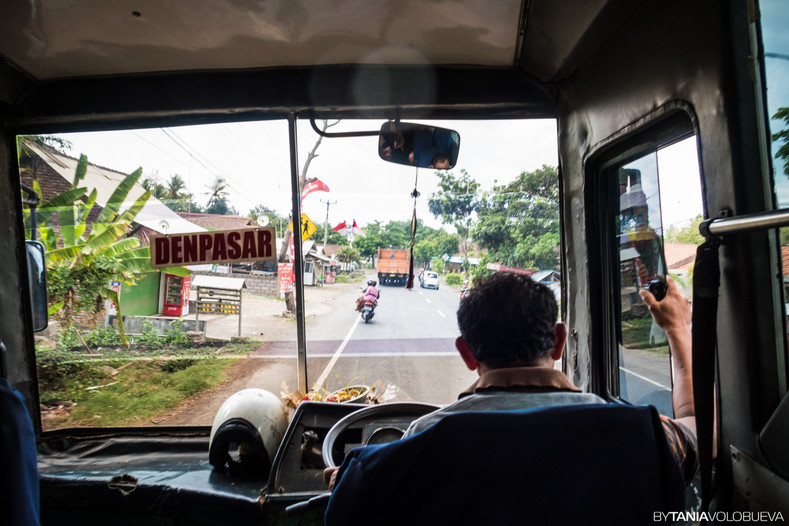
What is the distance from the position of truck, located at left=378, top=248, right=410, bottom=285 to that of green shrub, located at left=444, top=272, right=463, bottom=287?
0.34 metres

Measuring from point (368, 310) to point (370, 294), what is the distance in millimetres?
244

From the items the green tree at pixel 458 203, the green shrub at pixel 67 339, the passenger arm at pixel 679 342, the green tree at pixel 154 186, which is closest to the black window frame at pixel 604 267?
the passenger arm at pixel 679 342

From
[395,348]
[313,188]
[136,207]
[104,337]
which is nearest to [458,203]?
[313,188]

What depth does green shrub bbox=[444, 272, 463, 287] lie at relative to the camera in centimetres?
284

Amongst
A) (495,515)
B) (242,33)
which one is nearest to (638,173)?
(495,515)

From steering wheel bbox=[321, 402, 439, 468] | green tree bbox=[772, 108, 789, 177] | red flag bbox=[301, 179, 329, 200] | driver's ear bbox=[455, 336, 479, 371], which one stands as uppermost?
red flag bbox=[301, 179, 329, 200]

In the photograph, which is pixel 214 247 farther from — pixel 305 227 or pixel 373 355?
pixel 373 355

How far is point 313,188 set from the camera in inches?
112

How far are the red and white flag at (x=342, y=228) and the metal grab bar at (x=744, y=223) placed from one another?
2.25m

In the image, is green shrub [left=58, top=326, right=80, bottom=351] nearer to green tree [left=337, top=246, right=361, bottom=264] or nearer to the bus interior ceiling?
the bus interior ceiling

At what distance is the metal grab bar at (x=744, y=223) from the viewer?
98 cm

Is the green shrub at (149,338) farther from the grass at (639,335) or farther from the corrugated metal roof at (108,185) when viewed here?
the grass at (639,335)

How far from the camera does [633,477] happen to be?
0.84 m

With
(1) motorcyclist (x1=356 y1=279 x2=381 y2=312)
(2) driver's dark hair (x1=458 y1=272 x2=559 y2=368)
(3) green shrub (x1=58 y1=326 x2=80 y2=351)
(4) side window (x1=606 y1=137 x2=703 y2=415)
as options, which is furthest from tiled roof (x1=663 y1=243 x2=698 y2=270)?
(3) green shrub (x1=58 y1=326 x2=80 y2=351)
